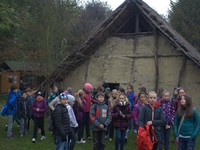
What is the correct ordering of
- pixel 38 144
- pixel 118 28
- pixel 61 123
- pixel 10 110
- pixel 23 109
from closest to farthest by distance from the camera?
pixel 61 123
pixel 38 144
pixel 10 110
pixel 23 109
pixel 118 28

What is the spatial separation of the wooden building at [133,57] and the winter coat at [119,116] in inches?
224

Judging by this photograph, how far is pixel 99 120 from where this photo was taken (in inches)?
349

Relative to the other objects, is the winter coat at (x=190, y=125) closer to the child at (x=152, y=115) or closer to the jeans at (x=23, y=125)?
the child at (x=152, y=115)

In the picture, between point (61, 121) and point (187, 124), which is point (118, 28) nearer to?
point (61, 121)

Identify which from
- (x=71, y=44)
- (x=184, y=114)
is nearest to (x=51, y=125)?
(x=184, y=114)

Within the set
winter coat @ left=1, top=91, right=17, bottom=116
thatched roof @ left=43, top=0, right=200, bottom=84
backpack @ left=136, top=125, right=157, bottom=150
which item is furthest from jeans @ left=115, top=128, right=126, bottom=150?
thatched roof @ left=43, top=0, right=200, bottom=84

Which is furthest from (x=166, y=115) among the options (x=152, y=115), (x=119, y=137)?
(x=152, y=115)

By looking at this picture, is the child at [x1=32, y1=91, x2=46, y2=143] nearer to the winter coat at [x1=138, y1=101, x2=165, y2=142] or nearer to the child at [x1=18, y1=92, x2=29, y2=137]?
the child at [x1=18, y1=92, x2=29, y2=137]

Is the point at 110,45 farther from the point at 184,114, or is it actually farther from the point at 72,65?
the point at 184,114

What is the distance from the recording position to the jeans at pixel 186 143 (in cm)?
743

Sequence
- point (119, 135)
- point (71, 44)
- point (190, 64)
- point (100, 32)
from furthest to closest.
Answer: point (71, 44)
point (100, 32)
point (190, 64)
point (119, 135)

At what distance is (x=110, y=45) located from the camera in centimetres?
1697

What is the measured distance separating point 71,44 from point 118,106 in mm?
13207

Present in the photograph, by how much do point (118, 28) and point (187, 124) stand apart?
402 inches
